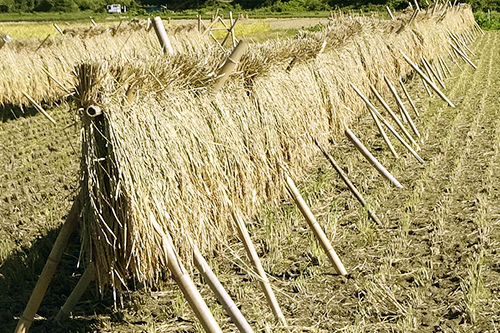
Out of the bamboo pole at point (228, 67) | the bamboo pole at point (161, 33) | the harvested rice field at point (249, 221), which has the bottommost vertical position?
the harvested rice field at point (249, 221)

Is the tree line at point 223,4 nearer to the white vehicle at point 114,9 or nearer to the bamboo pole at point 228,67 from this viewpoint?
the white vehicle at point 114,9

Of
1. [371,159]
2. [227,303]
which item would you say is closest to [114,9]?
[371,159]

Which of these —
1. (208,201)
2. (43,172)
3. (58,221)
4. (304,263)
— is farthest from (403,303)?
(43,172)

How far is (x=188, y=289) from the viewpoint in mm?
4750

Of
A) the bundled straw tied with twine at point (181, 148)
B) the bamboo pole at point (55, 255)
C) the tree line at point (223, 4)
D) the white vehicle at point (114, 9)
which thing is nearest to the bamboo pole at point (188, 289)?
the bundled straw tied with twine at point (181, 148)

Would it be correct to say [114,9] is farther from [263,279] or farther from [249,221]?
[263,279]

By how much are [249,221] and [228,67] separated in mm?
1675

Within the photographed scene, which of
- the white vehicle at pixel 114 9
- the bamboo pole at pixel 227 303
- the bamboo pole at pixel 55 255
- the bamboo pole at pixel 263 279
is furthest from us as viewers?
the white vehicle at pixel 114 9

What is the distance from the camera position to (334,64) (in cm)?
906

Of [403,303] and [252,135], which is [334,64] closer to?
[252,135]

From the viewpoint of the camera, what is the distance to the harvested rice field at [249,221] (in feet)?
15.8

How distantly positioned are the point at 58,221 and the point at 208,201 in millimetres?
3606

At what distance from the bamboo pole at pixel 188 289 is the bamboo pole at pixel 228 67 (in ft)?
4.75

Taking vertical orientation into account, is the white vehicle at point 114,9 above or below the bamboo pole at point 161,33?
below
